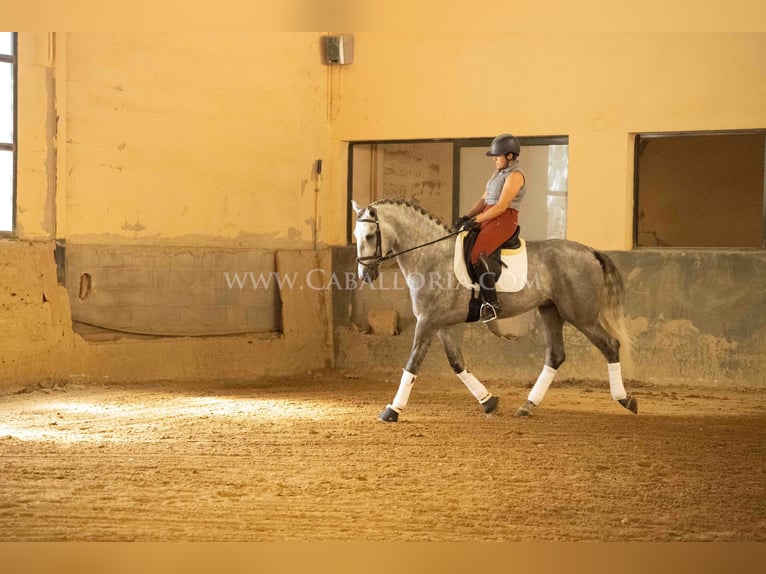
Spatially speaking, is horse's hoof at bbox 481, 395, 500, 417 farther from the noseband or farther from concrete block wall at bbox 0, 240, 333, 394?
concrete block wall at bbox 0, 240, 333, 394

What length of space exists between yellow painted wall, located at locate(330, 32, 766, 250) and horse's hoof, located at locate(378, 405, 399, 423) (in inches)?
168

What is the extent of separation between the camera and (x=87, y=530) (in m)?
5.41

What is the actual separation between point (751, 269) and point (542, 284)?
3.37 metres

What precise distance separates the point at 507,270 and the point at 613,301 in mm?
1075

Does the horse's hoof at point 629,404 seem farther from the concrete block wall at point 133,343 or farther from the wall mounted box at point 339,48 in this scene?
the wall mounted box at point 339,48

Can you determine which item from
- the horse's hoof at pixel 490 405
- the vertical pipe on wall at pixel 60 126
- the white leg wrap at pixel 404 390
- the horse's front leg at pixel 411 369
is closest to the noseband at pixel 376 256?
the horse's front leg at pixel 411 369

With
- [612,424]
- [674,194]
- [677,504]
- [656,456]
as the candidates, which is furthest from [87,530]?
[674,194]

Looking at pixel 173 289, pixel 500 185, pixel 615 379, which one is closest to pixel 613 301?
pixel 615 379

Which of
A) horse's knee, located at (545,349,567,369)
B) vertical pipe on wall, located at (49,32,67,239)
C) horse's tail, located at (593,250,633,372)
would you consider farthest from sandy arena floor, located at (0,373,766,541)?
vertical pipe on wall, located at (49,32,67,239)

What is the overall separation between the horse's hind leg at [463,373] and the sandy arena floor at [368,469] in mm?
127

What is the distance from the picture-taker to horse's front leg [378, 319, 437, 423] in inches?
360

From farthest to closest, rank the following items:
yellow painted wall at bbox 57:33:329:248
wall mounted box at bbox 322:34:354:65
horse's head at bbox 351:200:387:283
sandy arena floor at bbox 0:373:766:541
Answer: wall mounted box at bbox 322:34:354:65
yellow painted wall at bbox 57:33:329:248
horse's head at bbox 351:200:387:283
sandy arena floor at bbox 0:373:766:541

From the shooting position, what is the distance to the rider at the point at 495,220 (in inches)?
358

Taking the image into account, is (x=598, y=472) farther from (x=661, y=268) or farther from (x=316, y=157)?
(x=316, y=157)
